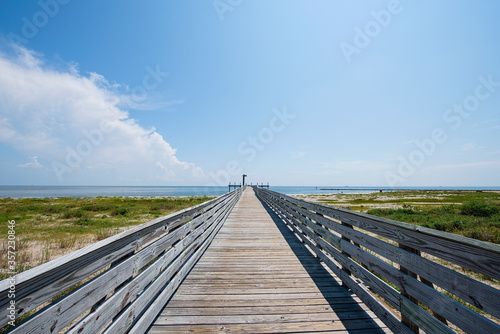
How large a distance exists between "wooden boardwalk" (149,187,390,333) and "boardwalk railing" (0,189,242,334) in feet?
1.23

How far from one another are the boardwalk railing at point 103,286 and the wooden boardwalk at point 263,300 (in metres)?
0.38

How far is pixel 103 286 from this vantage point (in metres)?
1.71

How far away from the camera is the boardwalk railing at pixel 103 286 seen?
114 centimetres

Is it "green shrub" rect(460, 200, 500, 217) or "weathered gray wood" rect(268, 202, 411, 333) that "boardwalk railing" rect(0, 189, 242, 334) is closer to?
"weathered gray wood" rect(268, 202, 411, 333)

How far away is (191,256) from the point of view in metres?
4.26

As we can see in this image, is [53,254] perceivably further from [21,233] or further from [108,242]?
[108,242]

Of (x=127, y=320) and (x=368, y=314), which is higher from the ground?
(x=127, y=320)

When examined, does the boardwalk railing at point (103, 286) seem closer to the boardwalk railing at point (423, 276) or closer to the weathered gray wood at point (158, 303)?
the weathered gray wood at point (158, 303)

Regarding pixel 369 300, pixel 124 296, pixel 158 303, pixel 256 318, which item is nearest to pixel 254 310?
pixel 256 318

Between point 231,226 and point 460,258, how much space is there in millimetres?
7456

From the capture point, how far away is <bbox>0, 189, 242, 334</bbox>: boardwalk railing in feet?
3.73

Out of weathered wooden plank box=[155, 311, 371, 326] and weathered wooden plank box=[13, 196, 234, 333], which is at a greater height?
weathered wooden plank box=[13, 196, 234, 333]

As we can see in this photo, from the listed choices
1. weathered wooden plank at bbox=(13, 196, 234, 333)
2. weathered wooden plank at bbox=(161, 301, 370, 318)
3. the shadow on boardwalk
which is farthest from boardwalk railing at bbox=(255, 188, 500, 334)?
weathered wooden plank at bbox=(13, 196, 234, 333)

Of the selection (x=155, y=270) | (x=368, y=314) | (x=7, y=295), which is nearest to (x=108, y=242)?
(x=7, y=295)
